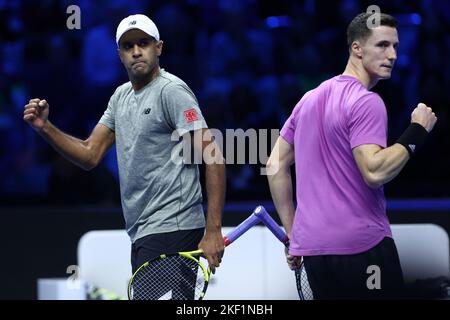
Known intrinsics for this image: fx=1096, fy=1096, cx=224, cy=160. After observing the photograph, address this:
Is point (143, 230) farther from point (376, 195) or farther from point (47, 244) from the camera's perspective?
point (47, 244)

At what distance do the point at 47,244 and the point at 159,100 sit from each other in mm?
2685

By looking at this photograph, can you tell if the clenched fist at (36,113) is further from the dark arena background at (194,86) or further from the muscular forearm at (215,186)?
the dark arena background at (194,86)

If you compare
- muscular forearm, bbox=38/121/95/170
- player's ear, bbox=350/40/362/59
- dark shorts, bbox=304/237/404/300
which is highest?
player's ear, bbox=350/40/362/59

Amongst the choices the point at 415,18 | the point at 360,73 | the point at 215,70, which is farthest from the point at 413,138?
the point at 415,18

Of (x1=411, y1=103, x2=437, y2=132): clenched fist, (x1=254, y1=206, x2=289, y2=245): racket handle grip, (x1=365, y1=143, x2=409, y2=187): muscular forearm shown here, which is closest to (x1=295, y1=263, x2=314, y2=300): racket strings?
(x1=254, y1=206, x2=289, y2=245): racket handle grip

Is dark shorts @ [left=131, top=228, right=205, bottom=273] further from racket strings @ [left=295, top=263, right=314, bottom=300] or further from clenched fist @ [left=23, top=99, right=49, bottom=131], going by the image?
clenched fist @ [left=23, top=99, right=49, bottom=131]

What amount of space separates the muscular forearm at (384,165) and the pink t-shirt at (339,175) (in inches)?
3.0

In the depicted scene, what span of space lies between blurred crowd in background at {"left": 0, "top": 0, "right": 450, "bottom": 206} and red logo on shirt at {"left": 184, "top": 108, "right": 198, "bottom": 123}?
2616mm

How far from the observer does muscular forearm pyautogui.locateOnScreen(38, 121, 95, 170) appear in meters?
4.71

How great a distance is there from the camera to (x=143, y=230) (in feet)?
15.0

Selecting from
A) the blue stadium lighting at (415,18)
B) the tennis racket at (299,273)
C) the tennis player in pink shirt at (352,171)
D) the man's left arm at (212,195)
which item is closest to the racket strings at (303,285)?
the tennis racket at (299,273)

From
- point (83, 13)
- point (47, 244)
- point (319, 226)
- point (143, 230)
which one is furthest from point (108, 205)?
point (319, 226)

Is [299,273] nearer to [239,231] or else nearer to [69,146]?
[239,231]

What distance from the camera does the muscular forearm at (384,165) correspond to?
4.00 m
